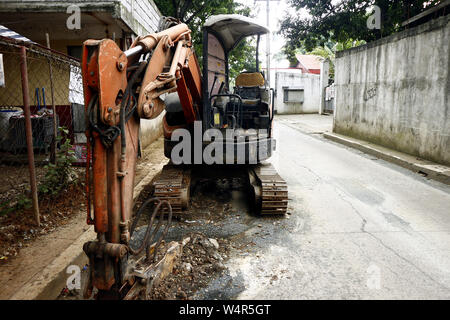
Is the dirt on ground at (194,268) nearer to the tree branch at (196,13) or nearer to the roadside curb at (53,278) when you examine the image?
the roadside curb at (53,278)

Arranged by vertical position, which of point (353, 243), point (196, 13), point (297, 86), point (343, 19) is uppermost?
point (196, 13)

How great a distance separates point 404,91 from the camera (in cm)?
952

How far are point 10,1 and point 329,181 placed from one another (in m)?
A: 7.29

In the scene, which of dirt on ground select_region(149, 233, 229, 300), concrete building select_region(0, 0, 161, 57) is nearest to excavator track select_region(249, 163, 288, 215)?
dirt on ground select_region(149, 233, 229, 300)

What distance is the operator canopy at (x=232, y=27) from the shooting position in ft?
17.9

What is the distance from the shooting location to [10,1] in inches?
262

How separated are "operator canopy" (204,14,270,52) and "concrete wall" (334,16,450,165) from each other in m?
4.63

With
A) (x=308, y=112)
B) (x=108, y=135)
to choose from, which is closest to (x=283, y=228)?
(x=108, y=135)

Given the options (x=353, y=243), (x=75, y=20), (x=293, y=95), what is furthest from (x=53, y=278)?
(x=293, y=95)

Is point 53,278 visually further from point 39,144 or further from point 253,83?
point 39,144

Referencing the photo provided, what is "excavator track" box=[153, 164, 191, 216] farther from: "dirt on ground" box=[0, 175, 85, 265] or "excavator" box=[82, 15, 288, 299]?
"dirt on ground" box=[0, 175, 85, 265]

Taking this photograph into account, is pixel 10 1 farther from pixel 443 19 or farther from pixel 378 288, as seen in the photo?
pixel 443 19

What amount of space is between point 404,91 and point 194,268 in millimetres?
8515

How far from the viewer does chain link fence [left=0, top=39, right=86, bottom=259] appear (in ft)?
14.3
